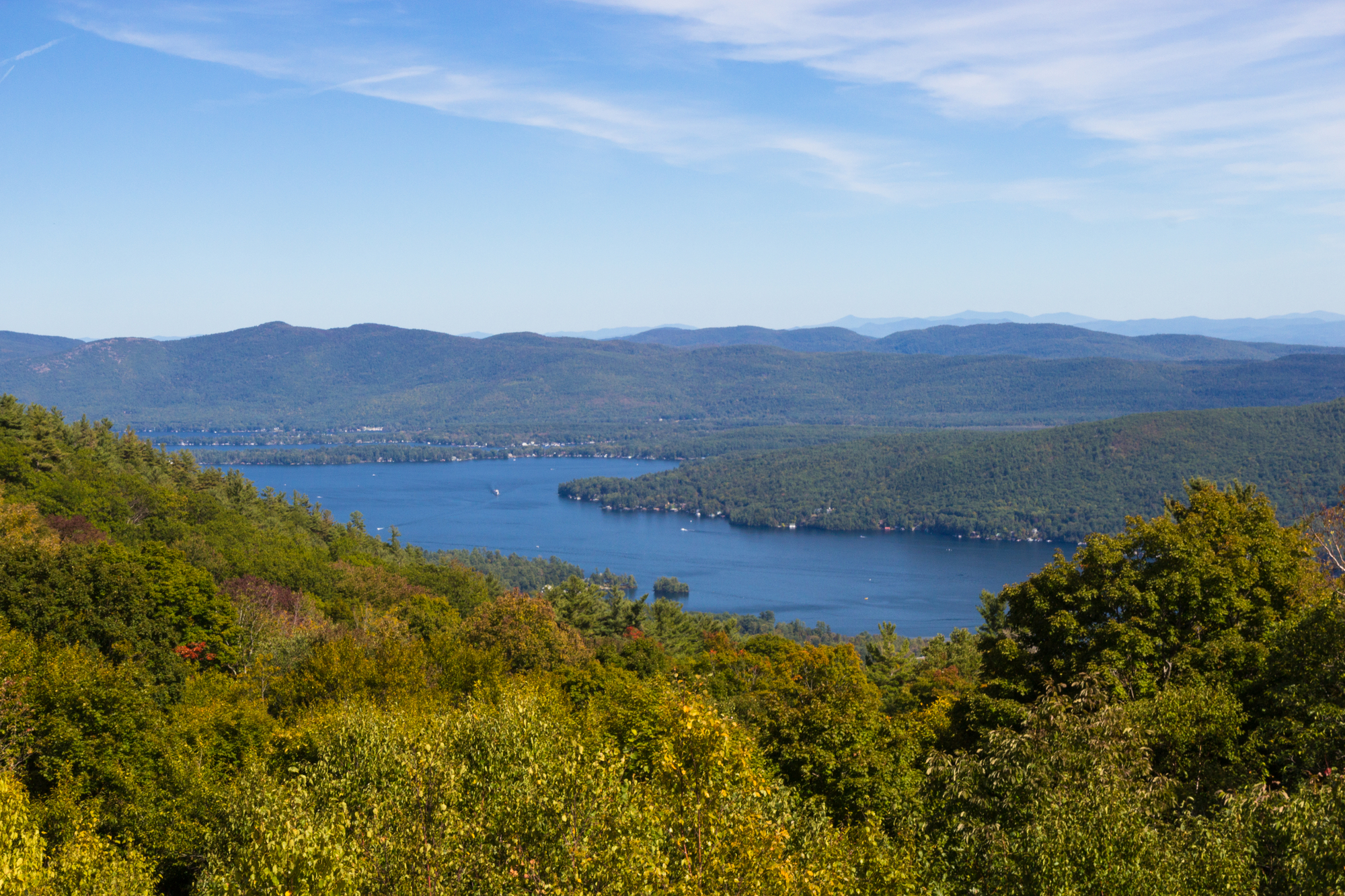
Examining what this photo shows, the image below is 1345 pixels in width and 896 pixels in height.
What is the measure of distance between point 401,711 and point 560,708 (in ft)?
16.0

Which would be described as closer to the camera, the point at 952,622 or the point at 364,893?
the point at 364,893

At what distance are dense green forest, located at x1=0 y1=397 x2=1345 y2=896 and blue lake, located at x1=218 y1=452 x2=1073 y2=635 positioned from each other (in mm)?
74219

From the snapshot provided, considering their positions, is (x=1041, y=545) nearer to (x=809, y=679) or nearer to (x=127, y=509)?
(x=809, y=679)

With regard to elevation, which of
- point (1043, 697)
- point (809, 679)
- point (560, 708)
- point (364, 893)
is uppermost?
point (1043, 697)

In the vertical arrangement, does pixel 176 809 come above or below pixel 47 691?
below

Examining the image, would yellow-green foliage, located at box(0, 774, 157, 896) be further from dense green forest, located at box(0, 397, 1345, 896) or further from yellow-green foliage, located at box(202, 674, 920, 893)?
yellow-green foliage, located at box(202, 674, 920, 893)

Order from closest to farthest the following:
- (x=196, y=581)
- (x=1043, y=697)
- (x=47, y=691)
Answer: (x=1043, y=697) < (x=47, y=691) < (x=196, y=581)

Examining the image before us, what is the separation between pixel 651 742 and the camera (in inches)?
786

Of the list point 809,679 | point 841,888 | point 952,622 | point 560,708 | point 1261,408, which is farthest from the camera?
point 1261,408

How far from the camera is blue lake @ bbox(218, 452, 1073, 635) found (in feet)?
370

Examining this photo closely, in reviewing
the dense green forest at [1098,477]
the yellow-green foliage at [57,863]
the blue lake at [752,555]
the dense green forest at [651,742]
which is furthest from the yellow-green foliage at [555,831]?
the dense green forest at [1098,477]

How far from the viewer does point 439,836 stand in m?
12.4

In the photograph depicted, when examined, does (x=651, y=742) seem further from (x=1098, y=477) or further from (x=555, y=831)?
(x=1098, y=477)

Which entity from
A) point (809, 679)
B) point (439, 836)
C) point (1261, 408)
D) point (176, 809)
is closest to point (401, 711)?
point (176, 809)
